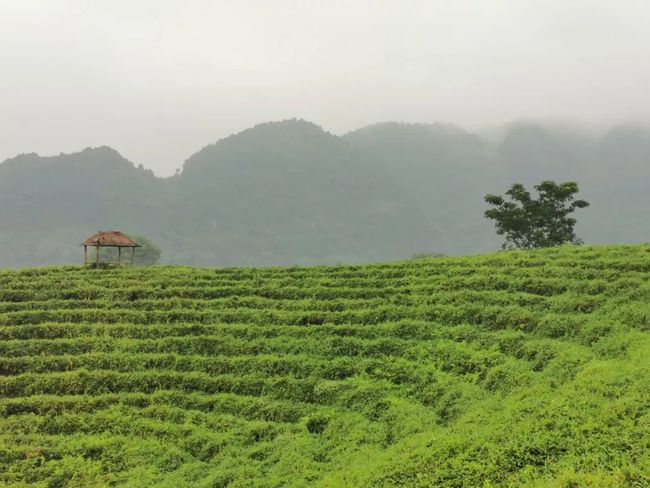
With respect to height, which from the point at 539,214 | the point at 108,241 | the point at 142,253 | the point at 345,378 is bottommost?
the point at 345,378

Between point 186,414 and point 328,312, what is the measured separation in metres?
5.83

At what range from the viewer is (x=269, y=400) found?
41.8 feet

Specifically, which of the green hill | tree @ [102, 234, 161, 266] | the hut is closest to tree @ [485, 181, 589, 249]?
the green hill

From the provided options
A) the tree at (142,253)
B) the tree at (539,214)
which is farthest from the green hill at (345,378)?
the tree at (142,253)

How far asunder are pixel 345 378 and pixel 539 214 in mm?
32581

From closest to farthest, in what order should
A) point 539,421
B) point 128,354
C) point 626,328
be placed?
point 539,421 → point 626,328 → point 128,354

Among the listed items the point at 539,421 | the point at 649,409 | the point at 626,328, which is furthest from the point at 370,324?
the point at 649,409

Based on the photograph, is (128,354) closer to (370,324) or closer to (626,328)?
(370,324)

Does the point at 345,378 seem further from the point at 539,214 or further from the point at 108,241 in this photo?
the point at 539,214

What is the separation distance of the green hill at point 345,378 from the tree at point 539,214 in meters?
22.0

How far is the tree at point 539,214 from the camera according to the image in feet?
132

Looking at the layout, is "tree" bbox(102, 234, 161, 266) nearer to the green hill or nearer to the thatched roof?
the thatched roof

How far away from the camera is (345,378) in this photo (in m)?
13.1

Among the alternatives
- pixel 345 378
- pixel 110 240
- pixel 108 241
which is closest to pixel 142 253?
pixel 110 240
